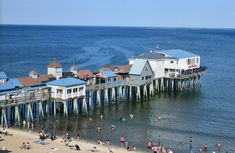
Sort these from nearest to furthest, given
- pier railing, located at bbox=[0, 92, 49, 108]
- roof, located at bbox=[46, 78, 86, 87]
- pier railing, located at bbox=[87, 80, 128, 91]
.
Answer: pier railing, located at bbox=[0, 92, 49, 108], roof, located at bbox=[46, 78, 86, 87], pier railing, located at bbox=[87, 80, 128, 91]

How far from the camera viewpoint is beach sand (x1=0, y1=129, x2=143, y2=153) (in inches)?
1698

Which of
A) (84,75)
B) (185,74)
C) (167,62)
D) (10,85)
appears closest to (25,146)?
(10,85)

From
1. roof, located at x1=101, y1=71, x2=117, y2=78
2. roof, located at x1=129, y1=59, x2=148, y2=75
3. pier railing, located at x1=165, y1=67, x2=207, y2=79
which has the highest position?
roof, located at x1=129, y1=59, x2=148, y2=75

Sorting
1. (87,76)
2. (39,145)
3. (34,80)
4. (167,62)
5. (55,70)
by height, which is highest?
(55,70)

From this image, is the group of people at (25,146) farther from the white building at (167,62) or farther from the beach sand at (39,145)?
the white building at (167,62)

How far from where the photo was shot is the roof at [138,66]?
7081cm

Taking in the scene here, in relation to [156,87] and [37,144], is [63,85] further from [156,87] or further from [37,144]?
[156,87]

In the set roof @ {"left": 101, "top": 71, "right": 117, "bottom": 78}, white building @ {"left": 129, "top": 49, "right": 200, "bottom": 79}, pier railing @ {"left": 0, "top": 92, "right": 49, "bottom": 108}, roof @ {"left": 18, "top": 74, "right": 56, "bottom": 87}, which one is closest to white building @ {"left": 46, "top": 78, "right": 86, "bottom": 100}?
pier railing @ {"left": 0, "top": 92, "right": 49, "bottom": 108}

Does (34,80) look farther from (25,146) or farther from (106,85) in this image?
(25,146)

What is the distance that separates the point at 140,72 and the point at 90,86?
10.7 metres

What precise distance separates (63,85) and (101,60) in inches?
2426

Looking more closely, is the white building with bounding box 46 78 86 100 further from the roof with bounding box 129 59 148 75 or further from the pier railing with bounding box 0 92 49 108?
the roof with bounding box 129 59 148 75

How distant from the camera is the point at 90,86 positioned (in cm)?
6341

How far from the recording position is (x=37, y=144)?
45.3 m
